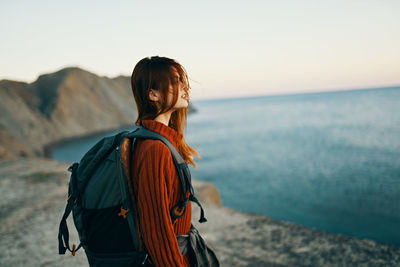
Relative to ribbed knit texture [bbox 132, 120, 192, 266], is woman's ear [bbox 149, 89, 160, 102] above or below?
above

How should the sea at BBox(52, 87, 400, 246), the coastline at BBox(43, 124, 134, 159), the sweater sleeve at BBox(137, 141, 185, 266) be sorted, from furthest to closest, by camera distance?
1. the coastline at BBox(43, 124, 134, 159)
2. the sea at BBox(52, 87, 400, 246)
3. the sweater sleeve at BBox(137, 141, 185, 266)

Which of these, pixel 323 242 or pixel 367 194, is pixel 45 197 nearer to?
pixel 323 242

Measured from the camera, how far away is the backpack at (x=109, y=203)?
132 cm

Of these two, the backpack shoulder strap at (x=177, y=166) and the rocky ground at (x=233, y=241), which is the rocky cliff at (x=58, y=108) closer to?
the rocky ground at (x=233, y=241)

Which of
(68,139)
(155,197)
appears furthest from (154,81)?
(68,139)

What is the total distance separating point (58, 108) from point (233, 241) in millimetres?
46468

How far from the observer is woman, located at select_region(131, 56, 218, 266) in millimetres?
1255

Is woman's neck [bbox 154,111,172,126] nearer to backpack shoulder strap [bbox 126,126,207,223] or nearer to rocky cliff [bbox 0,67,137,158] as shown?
backpack shoulder strap [bbox 126,126,207,223]

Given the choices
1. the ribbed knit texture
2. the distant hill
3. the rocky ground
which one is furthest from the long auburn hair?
the distant hill

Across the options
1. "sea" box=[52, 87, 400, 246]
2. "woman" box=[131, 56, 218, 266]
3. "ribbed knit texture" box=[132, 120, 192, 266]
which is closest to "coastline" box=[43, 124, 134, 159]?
"sea" box=[52, 87, 400, 246]

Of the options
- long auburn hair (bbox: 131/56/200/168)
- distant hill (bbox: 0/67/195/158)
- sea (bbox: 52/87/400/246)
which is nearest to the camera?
long auburn hair (bbox: 131/56/200/168)

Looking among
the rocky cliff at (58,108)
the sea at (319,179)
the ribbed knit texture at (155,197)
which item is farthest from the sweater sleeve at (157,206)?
the rocky cliff at (58,108)

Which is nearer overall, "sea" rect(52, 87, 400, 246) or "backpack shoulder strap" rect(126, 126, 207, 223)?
"backpack shoulder strap" rect(126, 126, 207, 223)

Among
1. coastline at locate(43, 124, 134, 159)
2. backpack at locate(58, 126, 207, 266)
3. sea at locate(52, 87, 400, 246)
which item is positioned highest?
backpack at locate(58, 126, 207, 266)
